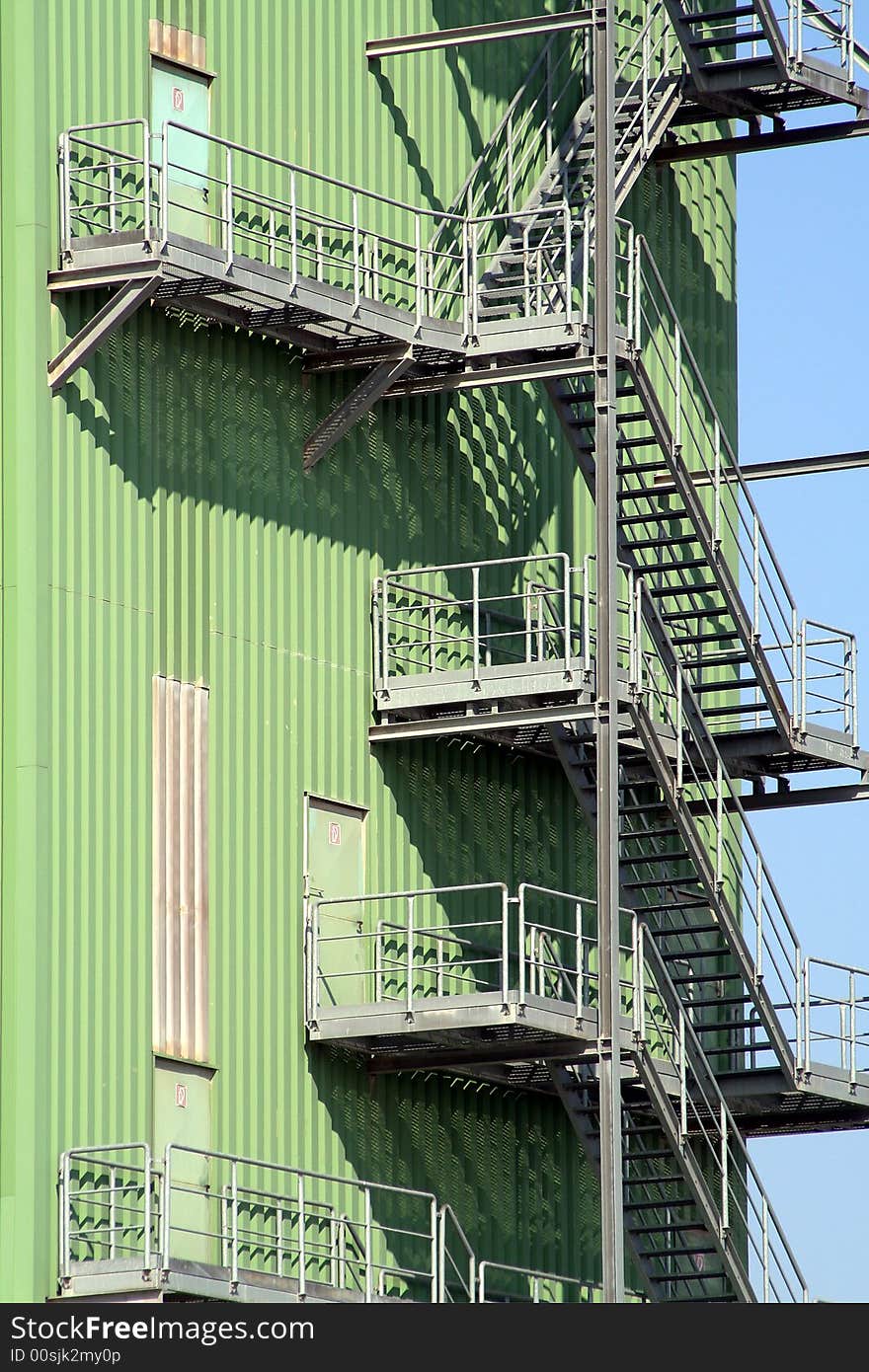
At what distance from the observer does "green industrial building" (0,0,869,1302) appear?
40.1 meters

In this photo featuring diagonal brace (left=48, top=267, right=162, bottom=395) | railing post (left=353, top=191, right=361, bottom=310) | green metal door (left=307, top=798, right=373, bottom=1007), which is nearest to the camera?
diagonal brace (left=48, top=267, right=162, bottom=395)

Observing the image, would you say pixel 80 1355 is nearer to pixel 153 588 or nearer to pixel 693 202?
pixel 153 588

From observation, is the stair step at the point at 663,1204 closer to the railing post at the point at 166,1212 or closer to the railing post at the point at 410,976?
the railing post at the point at 410,976

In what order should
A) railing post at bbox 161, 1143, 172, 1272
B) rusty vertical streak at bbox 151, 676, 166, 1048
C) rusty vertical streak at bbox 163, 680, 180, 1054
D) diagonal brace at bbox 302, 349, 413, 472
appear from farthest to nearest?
diagonal brace at bbox 302, 349, 413, 472 → rusty vertical streak at bbox 163, 680, 180, 1054 → rusty vertical streak at bbox 151, 676, 166, 1048 → railing post at bbox 161, 1143, 172, 1272

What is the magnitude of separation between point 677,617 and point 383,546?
13.2ft

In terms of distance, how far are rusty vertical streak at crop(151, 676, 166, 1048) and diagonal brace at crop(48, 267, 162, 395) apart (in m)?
3.68

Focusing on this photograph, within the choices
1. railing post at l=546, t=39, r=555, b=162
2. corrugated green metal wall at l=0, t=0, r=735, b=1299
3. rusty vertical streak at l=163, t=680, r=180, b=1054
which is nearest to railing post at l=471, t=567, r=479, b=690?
corrugated green metal wall at l=0, t=0, r=735, b=1299

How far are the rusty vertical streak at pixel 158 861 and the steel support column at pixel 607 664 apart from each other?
16.3ft

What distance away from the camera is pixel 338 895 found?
44344 millimetres

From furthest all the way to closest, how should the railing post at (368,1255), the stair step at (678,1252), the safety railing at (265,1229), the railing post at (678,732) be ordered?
the railing post at (678,732), the stair step at (678,1252), the railing post at (368,1255), the safety railing at (265,1229)

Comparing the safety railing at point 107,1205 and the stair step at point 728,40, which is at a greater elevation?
the stair step at point 728,40

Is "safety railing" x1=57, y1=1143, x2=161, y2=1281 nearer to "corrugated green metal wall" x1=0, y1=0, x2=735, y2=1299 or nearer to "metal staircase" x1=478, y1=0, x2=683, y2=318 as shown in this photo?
"corrugated green metal wall" x1=0, y1=0, x2=735, y2=1299

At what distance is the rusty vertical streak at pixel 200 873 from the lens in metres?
41.7

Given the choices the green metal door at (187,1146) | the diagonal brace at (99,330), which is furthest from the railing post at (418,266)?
the green metal door at (187,1146)
